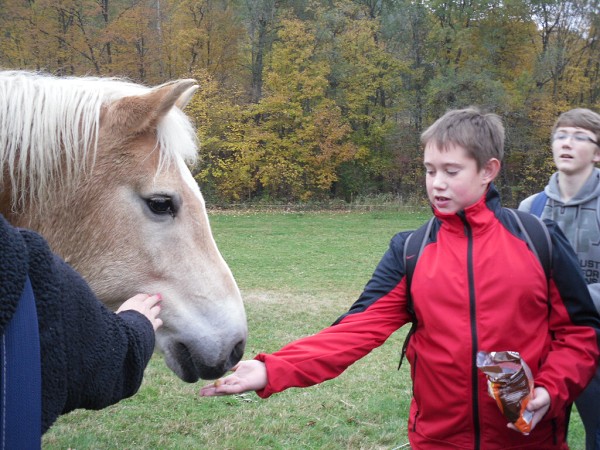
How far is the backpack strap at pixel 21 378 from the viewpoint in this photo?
1.05 m

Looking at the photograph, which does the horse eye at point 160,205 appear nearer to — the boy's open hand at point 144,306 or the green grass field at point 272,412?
the boy's open hand at point 144,306

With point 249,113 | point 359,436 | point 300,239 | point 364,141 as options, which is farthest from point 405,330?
point 364,141

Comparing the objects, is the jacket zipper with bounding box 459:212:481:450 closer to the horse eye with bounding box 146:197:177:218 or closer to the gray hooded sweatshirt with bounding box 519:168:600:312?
the gray hooded sweatshirt with bounding box 519:168:600:312

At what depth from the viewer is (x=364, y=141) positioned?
32469 mm

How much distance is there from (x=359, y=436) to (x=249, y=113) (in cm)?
2661

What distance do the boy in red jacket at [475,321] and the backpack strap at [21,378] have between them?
106cm

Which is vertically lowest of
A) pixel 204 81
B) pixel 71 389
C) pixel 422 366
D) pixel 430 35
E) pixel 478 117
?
pixel 422 366

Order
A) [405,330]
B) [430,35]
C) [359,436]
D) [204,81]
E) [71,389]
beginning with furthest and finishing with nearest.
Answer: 1. [430,35]
2. [204,81]
3. [405,330]
4. [359,436]
5. [71,389]

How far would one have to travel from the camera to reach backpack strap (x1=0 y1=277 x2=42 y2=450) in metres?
1.05

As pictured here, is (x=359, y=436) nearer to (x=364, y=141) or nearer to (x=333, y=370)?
(x=333, y=370)

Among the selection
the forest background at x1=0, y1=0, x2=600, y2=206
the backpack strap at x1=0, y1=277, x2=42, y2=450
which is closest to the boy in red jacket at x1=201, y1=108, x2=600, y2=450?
the backpack strap at x1=0, y1=277, x2=42, y2=450

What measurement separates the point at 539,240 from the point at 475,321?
1.35 ft

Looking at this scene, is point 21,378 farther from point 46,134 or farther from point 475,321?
point 475,321

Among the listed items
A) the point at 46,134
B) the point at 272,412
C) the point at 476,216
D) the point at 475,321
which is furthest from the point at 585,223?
the point at 272,412
